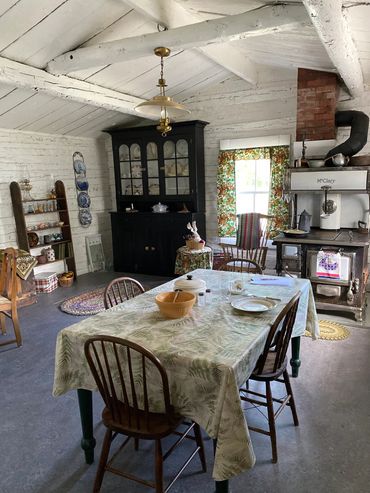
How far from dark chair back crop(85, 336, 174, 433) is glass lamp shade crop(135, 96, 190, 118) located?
1664mm

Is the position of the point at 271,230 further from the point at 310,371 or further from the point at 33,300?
the point at 33,300

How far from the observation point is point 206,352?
1.62 m

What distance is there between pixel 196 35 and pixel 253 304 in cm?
203

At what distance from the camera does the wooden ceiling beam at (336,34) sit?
199 cm

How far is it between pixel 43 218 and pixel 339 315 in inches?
163

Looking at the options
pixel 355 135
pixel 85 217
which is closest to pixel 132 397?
pixel 355 135

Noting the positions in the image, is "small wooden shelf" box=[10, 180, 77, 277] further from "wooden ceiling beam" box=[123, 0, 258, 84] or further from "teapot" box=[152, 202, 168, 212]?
"wooden ceiling beam" box=[123, 0, 258, 84]

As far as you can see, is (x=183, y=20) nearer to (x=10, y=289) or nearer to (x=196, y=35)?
(x=196, y=35)

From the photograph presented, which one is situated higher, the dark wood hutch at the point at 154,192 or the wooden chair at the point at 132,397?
the dark wood hutch at the point at 154,192

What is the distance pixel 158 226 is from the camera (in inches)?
219

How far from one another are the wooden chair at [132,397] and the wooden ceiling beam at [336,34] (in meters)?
1.95

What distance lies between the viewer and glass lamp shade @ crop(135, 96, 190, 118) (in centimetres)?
258

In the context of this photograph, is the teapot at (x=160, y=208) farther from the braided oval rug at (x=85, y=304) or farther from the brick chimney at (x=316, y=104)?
the brick chimney at (x=316, y=104)

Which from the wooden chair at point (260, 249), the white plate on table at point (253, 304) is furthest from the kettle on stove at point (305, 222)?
the white plate on table at point (253, 304)
